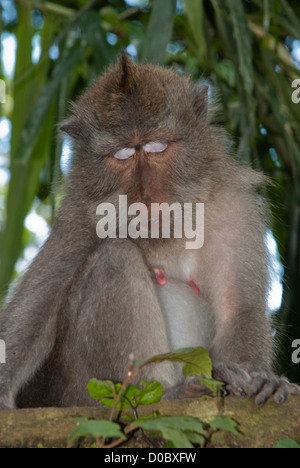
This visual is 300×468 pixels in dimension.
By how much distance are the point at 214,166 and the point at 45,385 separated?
1.65m

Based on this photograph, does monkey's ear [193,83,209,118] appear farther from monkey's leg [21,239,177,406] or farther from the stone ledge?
the stone ledge

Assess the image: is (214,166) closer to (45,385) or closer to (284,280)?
(284,280)

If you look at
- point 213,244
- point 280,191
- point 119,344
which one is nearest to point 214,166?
point 213,244

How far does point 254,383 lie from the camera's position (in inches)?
131

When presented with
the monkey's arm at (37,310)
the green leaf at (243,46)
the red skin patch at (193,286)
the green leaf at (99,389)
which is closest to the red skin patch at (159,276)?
the red skin patch at (193,286)

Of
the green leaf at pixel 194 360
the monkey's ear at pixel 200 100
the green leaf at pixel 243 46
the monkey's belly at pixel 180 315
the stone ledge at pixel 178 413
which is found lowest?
the stone ledge at pixel 178 413

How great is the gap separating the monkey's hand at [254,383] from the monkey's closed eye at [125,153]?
1.34m

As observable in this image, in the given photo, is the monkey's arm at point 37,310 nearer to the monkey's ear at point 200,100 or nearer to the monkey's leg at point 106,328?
the monkey's leg at point 106,328

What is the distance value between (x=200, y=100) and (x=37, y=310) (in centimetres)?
173

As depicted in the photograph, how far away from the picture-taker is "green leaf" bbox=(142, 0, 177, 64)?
4.68 meters

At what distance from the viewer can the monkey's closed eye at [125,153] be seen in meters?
4.22

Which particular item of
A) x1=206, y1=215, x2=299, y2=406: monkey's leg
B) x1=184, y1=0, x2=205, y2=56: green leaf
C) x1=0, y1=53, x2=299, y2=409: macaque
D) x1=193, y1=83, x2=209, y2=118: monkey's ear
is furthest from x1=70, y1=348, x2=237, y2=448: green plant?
x1=184, y1=0, x2=205, y2=56: green leaf

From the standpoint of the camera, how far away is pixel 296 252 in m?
5.59

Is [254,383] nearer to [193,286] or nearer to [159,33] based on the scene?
[193,286]
